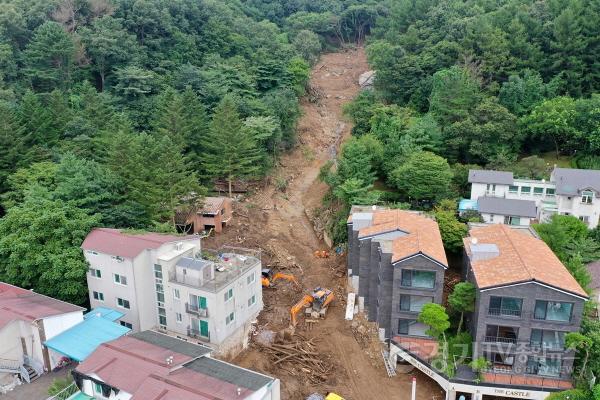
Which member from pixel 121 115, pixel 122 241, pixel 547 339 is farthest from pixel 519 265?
pixel 121 115

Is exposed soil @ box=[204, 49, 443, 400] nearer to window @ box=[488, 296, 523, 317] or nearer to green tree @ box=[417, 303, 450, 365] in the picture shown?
green tree @ box=[417, 303, 450, 365]

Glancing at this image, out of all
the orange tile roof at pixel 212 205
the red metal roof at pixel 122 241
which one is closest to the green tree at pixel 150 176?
the orange tile roof at pixel 212 205

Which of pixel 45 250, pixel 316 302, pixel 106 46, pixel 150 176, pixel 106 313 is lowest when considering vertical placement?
pixel 316 302

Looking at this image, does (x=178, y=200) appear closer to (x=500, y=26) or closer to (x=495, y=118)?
(x=495, y=118)

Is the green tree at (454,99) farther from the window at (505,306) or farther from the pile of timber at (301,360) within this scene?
the pile of timber at (301,360)

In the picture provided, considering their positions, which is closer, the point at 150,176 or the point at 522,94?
the point at 150,176

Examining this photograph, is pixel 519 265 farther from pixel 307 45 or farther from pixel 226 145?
pixel 307 45
